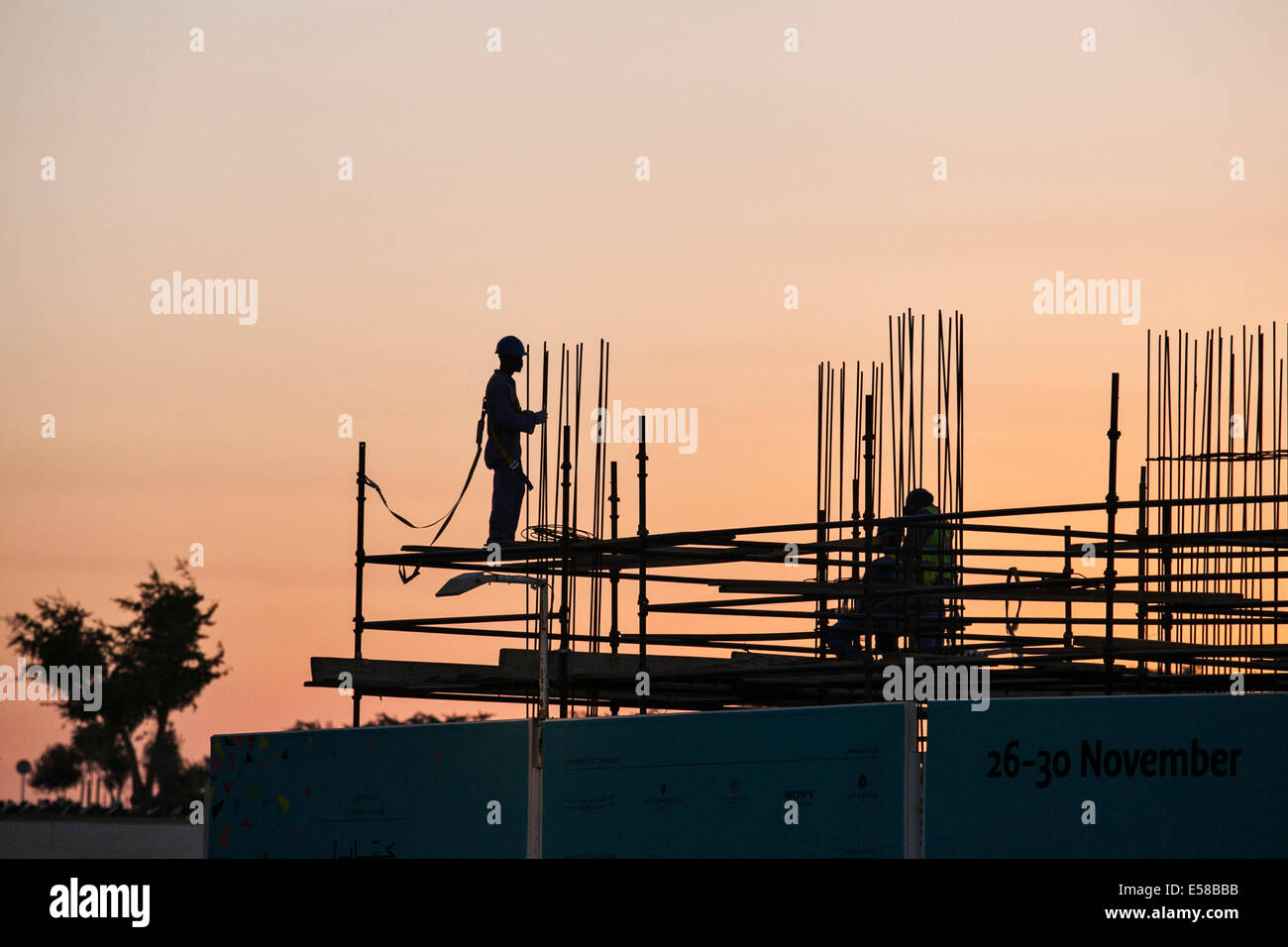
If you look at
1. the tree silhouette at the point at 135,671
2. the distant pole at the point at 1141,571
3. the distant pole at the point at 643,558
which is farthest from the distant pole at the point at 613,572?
the tree silhouette at the point at 135,671

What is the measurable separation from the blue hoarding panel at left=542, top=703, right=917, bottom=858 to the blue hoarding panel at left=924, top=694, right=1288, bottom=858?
0.29m

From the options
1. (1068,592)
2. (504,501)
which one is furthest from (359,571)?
(1068,592)

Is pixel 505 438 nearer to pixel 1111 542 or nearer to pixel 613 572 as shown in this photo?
pixel 613 572

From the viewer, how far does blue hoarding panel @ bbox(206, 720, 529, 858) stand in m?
12.7

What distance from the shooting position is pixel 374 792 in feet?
44.3

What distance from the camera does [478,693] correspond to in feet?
58.0

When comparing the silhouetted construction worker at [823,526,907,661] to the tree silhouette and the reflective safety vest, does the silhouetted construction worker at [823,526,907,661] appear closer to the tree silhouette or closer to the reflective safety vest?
the reflective safety vest

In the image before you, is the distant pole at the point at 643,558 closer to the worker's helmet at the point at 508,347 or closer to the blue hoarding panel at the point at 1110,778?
the worker's helmet at the point at 508,347

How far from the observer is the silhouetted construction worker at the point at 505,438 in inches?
670

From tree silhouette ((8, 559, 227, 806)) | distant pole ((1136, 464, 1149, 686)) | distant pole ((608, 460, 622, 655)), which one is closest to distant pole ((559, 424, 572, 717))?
distant pole ((608, 460, 622, 655))

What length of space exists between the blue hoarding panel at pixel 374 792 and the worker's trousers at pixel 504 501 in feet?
10.6
